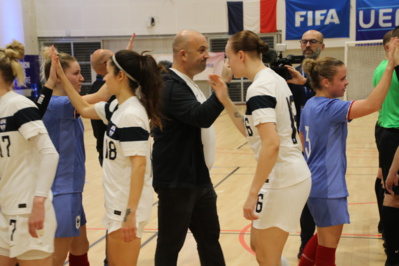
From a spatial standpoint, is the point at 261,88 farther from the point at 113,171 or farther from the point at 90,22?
the point at 90,22

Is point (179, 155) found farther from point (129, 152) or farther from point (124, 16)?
point (124, 16)

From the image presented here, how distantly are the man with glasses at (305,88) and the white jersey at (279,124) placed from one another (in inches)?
46.7

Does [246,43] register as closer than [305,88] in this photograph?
Yes

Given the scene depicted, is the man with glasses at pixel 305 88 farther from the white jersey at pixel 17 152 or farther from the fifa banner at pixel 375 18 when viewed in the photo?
the fifa banner at pixel 375 18

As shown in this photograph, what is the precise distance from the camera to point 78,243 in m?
3.84

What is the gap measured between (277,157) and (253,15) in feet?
54.2

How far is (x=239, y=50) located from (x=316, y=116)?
865 millimetres

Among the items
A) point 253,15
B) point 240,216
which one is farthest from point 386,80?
point 253,15

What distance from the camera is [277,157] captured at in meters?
2.87

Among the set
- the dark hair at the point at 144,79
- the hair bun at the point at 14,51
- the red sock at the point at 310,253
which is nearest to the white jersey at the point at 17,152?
the hair bun at the point at 14,51

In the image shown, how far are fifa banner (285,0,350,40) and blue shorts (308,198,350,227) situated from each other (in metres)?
15.6

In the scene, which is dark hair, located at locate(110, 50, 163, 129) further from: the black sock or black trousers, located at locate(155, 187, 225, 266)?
the black sock

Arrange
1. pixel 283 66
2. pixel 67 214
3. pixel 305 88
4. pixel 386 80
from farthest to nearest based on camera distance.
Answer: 1. pixel 305 88
2. pixel 283 66
3. pixel 67 214
4. pixel 386 80

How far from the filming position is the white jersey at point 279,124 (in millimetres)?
2811
